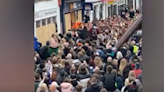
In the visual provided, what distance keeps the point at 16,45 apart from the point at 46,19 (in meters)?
12.4

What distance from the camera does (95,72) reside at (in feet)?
19.8

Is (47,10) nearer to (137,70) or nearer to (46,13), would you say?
(46,13)

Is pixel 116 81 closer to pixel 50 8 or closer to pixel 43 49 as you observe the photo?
pixel 43 49

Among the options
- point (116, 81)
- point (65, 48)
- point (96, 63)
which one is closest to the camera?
point (116, 81)

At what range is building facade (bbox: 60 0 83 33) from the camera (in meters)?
16.5

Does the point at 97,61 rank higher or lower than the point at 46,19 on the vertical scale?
higher

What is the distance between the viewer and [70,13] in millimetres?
18016

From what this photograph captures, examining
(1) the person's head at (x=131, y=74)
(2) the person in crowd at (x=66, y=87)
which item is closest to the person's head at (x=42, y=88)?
(2) the person in crowd at (x=66, y=87)

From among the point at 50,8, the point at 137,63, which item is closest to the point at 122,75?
the point at 137,63

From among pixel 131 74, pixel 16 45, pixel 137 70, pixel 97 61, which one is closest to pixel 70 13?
pixel 97 61

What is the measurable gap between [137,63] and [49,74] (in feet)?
4.81

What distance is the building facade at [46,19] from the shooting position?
42.6 ft

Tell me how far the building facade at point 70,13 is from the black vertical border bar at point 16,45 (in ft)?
43.4

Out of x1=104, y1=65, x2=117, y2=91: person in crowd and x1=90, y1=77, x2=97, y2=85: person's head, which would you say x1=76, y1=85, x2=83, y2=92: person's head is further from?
x1=104, y1=65, x2=117, y2=91: person in crowd
